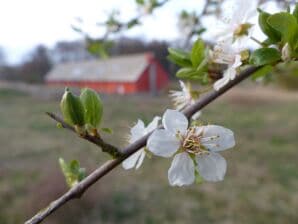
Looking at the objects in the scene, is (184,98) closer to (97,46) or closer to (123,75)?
(97,46)

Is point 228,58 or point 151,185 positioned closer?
point 228,58

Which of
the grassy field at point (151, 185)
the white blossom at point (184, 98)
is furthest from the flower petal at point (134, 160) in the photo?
the grassy field at point (151, 185)

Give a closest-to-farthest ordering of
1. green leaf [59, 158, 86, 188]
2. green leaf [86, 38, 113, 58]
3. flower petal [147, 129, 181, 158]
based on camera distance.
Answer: flower petal [147, 129, 181, 158] < green leaf [59, 158, 86, 188] < green leaf [86, 38, 113, 58]

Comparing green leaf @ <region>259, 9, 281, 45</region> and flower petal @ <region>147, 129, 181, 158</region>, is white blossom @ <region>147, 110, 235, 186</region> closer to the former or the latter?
flower petal @ <region>147, 129, 181, 158</region>

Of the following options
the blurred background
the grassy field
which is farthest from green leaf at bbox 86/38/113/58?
the grassy field

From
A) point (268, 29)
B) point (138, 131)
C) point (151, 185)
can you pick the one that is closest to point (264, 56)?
point (268, 29)

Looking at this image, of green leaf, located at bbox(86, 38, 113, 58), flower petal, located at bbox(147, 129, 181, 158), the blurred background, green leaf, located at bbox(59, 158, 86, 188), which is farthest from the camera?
the blurred background

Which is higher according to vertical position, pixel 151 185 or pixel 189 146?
pixel 189 146
